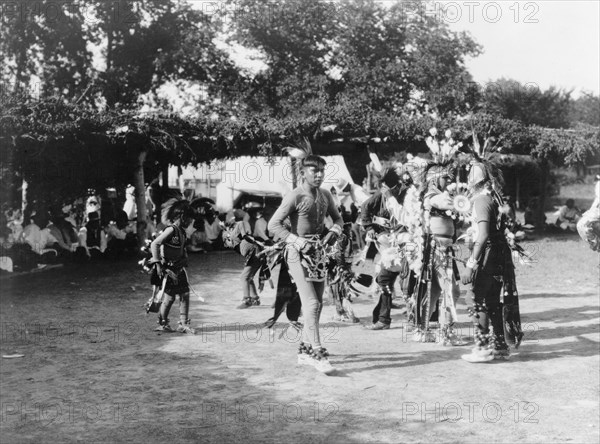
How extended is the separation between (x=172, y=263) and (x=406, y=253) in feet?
8.85

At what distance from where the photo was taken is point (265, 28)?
33.8 m

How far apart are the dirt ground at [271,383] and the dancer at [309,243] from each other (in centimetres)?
28

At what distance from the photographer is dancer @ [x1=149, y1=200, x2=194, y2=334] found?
7523 mm

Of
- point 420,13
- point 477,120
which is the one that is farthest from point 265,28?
point 477,120

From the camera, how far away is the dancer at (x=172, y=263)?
7.52 metres

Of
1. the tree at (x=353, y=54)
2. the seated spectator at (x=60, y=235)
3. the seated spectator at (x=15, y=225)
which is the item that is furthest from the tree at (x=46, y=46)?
the seated spectator at (x=60, y=235)

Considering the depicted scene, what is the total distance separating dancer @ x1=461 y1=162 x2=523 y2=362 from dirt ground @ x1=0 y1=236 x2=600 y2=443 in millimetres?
236

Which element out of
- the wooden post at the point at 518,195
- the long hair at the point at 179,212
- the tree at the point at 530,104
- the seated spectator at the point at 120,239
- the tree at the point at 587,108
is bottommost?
the seated spectator at the point at 120,239

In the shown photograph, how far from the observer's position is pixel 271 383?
567 cm

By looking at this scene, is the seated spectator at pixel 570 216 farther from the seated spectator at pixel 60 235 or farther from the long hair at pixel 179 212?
the long hair at pixel 179 212

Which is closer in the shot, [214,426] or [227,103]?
[214,426]

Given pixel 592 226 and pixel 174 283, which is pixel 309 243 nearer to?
pixel 174 283

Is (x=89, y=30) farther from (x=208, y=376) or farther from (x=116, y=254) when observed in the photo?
(x=208, y=376)

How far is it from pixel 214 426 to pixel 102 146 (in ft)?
34.9
